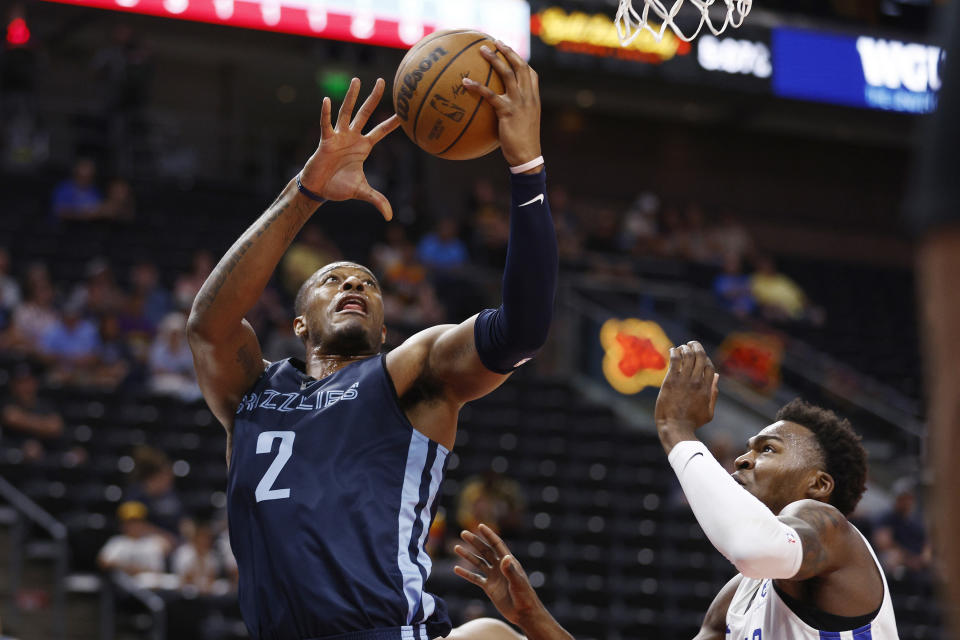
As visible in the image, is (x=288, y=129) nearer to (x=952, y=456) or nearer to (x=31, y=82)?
(x=31, y=82)

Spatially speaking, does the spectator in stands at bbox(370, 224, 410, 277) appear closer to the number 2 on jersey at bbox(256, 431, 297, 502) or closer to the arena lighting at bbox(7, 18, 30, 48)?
the arena lighting at bbox(7, 18, 30, 48)

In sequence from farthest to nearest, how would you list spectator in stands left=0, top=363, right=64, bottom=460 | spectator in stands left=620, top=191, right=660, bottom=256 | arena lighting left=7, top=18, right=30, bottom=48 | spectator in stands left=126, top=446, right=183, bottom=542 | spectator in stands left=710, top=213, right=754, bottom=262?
1. spectator in stands left=710, top=213, right=754, bottom=262
2. spectator in stands left=620, top=191, right=660, bottom=256
3. arena lighting left=7, top=18, right=30, bottom=48
4. spectator in stands left=0, top=363, right=64, bottom=460
5. spectator in stands left=126, top=446, right=183, bottom=542

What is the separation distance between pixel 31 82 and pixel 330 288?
11.3 m

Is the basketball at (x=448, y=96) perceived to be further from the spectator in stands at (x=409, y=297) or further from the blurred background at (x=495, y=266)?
the spectator in stands at (x=409, y=297)

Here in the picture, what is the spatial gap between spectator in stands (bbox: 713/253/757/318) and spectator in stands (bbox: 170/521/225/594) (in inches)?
309

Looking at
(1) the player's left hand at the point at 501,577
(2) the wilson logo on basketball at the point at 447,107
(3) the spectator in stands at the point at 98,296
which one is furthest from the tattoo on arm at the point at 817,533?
(3) the spectator in stands at the point at 98,296

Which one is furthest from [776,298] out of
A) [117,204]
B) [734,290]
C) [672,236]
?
[117,204]

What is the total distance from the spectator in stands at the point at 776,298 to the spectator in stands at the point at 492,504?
5.65 metres

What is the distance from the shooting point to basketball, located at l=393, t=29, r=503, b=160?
123 inches

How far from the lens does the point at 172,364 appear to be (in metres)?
10.1

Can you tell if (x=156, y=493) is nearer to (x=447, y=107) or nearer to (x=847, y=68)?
(x=447, y=107)

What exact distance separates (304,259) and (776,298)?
5901mm

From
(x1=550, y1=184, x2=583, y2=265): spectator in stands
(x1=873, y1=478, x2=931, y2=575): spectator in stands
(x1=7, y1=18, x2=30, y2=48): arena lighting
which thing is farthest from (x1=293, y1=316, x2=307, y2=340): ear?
(x1=7, y1=18, x2=30, y2=48): arena lighting

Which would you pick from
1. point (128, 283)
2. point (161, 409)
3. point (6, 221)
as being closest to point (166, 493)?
point (161, 409)
